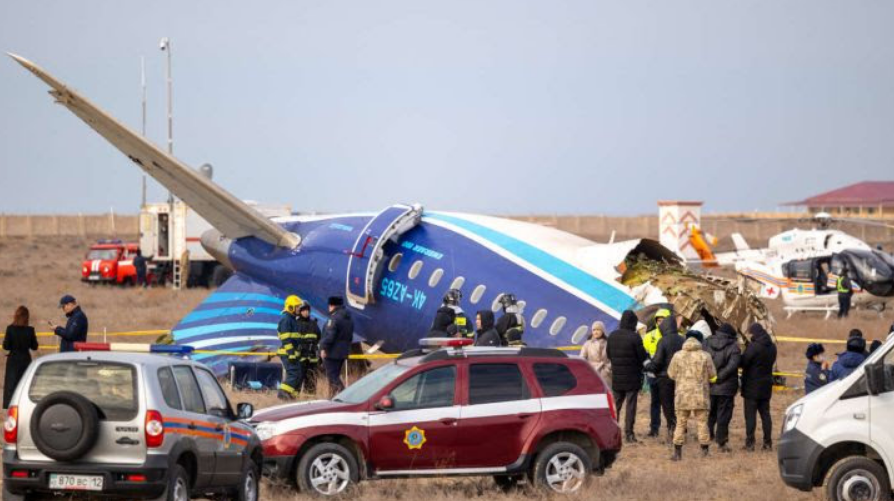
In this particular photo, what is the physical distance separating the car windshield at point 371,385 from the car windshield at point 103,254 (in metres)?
47.8

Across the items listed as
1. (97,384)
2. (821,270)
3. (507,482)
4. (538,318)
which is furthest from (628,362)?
(821,270)

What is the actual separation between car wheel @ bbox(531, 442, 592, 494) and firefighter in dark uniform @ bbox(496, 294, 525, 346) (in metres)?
5.63

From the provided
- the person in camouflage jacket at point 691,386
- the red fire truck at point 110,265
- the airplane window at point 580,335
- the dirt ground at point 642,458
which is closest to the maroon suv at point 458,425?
the dirt ground at point 642,458

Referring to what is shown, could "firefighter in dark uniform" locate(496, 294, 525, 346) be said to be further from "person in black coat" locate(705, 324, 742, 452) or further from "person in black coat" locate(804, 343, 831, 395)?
"person in black coat" locate(804, 343, 831, 395)

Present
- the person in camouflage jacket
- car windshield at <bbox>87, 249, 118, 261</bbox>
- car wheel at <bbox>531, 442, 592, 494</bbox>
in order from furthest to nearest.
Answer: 1. car windshield at <bbox>87, 249, 118, 261</bbox>
2. the person in camouflage jacket
3. car wheel at <bbox>531, 442, 592, 494</bbox>

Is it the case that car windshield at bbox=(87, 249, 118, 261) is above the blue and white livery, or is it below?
above

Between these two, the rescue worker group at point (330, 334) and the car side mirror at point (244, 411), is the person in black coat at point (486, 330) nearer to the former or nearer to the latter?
the rescue worker group at point (330, 334)

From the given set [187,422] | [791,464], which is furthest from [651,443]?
[187,422]

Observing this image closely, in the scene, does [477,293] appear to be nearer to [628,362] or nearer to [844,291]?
[628,362]

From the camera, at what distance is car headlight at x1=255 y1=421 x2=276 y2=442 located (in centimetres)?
1489

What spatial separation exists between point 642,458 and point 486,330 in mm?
3805

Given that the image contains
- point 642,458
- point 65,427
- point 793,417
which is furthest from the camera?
point 642,458

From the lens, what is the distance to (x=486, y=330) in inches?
847

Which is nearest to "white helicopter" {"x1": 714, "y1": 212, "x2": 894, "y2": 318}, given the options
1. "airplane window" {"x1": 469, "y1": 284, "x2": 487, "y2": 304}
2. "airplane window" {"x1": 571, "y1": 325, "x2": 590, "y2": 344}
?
"airplane window" {"x1": 469, "y1": 284, "x2": 487, "y2": 304}
